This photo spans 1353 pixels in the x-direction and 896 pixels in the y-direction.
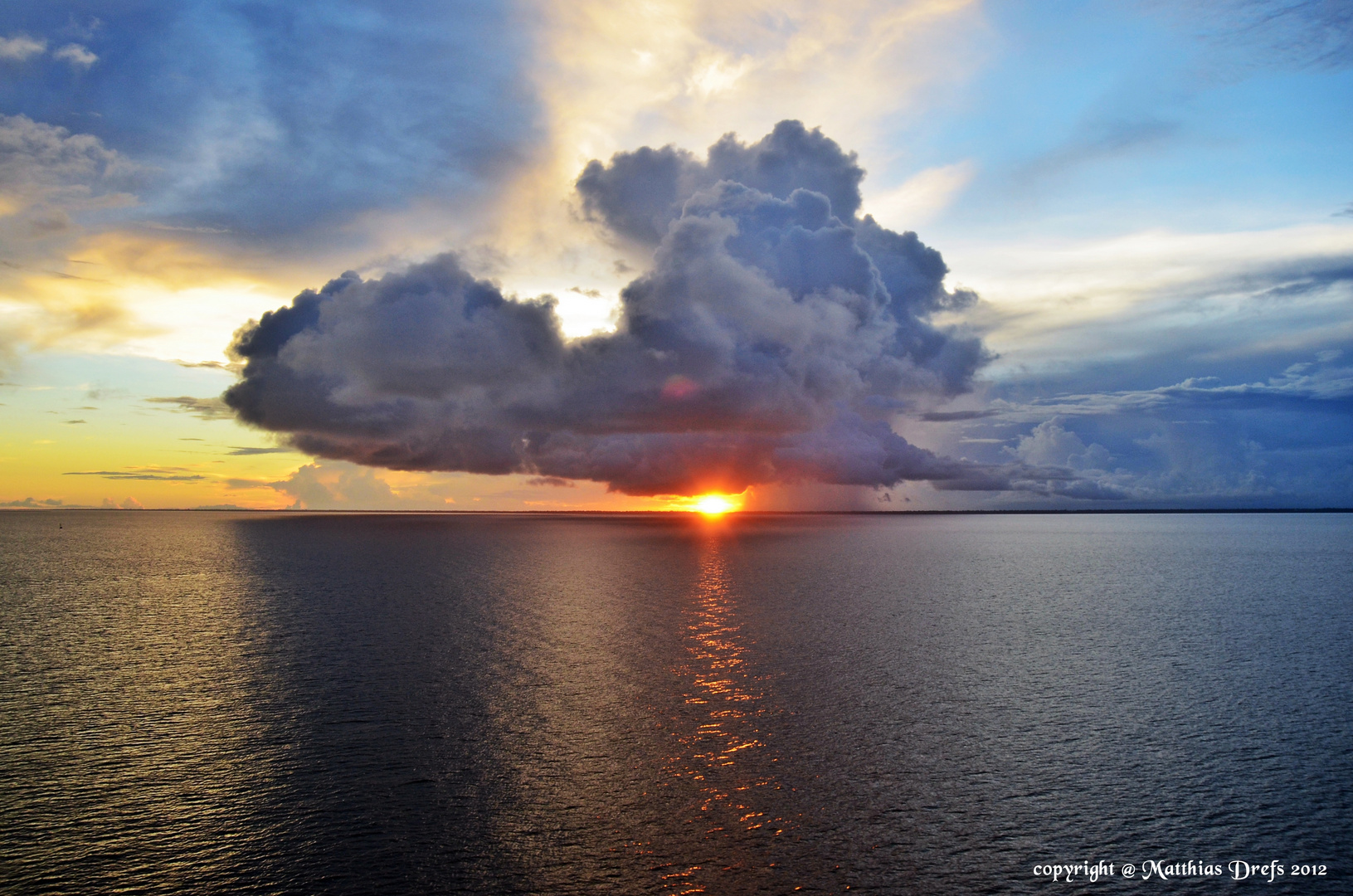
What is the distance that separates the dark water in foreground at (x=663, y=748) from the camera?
20.5 metres

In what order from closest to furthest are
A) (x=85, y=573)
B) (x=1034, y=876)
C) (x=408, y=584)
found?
(x=1034, y=876), (x=408, y=584), (x=85, y=573)

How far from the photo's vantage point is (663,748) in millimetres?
29109

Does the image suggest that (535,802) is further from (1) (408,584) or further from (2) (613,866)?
(1) (408,584)

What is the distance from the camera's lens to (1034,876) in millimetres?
19875

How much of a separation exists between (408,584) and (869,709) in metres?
67.9

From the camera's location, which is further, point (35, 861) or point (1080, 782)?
point (1080, 782)

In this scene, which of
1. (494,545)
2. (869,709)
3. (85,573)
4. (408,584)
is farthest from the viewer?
(494,545)

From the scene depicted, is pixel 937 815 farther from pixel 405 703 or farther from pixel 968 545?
pixel 968 545

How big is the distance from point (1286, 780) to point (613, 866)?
2297cm

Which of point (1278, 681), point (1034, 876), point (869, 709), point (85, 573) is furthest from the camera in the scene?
point (85, 573)

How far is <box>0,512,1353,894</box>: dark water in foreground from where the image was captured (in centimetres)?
Answer: 2047

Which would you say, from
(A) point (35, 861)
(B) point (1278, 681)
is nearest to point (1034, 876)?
(A) point (35, 861)

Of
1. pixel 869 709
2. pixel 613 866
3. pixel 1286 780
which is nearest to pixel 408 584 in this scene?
pixel 869 709

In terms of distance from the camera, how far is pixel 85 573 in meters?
99.8
